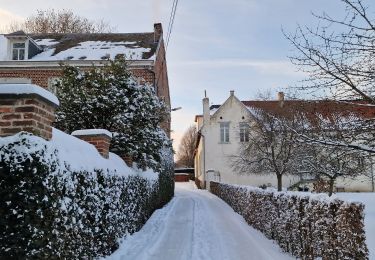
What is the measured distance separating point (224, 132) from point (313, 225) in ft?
107

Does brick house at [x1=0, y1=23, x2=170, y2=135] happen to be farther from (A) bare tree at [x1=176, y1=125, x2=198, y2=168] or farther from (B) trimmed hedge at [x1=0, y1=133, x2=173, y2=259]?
(A) bare tree at [x1=176, y1=125, x2=198, y2=168]

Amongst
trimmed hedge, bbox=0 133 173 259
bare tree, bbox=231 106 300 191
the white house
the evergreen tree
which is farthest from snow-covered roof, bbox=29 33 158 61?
trimmed hedge, bbox=0 133 173 259

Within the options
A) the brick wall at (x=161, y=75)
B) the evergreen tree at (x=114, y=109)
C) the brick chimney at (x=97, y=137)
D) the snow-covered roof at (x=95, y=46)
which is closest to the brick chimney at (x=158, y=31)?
the snow-covered roof at (x=95, y=46)

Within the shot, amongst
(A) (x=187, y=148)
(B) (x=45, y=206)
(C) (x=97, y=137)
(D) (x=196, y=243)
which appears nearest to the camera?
(B) (x=45, y=206)

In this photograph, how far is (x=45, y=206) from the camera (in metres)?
4.36

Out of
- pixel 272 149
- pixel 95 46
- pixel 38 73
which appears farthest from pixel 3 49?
pixel 272 149

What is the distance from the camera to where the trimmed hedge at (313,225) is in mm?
5164

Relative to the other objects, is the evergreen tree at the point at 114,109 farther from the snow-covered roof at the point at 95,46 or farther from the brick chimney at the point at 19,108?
the snow-covered roof at the point at 95,46

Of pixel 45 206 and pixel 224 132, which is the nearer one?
pixel 45 206

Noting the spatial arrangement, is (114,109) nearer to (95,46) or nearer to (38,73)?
(38,73)

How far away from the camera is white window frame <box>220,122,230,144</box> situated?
39156mm

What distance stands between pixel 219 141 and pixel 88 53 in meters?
18.1

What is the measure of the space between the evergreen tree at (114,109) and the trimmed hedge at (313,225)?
3714 mm

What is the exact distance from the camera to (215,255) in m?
7.72
